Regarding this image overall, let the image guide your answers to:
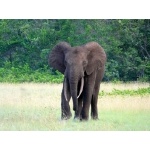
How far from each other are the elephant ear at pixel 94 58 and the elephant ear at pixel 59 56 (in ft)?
1.17

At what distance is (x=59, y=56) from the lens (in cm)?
1295

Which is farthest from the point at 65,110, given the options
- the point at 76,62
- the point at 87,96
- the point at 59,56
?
the point at 59,56

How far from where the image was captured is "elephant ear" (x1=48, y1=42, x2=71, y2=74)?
1283 centimetres

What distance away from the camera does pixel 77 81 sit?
482 inches

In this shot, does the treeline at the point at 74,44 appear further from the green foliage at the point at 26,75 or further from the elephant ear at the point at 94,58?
the elephant ear at the point at 94,58

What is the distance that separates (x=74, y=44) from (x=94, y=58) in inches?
54.4

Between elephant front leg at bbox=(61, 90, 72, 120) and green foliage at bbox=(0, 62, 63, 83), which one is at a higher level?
green foliage at bbox=(0, 62, 63, 83)

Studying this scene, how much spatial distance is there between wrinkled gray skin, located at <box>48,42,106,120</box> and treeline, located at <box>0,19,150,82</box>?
46.6 inches

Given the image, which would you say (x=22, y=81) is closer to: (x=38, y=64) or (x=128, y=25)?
(x=38, y=64)

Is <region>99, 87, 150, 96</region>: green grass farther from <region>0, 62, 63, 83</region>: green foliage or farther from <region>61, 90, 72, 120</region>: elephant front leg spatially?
<region>61, 90, 72, 120</region>: elephant front leg

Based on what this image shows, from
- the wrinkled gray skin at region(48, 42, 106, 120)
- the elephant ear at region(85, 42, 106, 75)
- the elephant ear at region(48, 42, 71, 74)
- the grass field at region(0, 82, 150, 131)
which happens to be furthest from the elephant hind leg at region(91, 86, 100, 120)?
the elephant ear at region(48, 42, 71, 74)

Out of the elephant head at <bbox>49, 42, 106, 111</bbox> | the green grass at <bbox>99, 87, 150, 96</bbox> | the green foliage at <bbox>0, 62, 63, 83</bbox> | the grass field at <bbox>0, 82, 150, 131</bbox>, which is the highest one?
the elephant head at <bbox>49, 42, 106, 111</bbox>

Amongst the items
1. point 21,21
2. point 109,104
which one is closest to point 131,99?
point 109,104

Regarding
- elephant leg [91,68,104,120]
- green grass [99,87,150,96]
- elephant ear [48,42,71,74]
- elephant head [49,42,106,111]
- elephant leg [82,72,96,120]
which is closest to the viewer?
elephant head [49,42,106,111]
